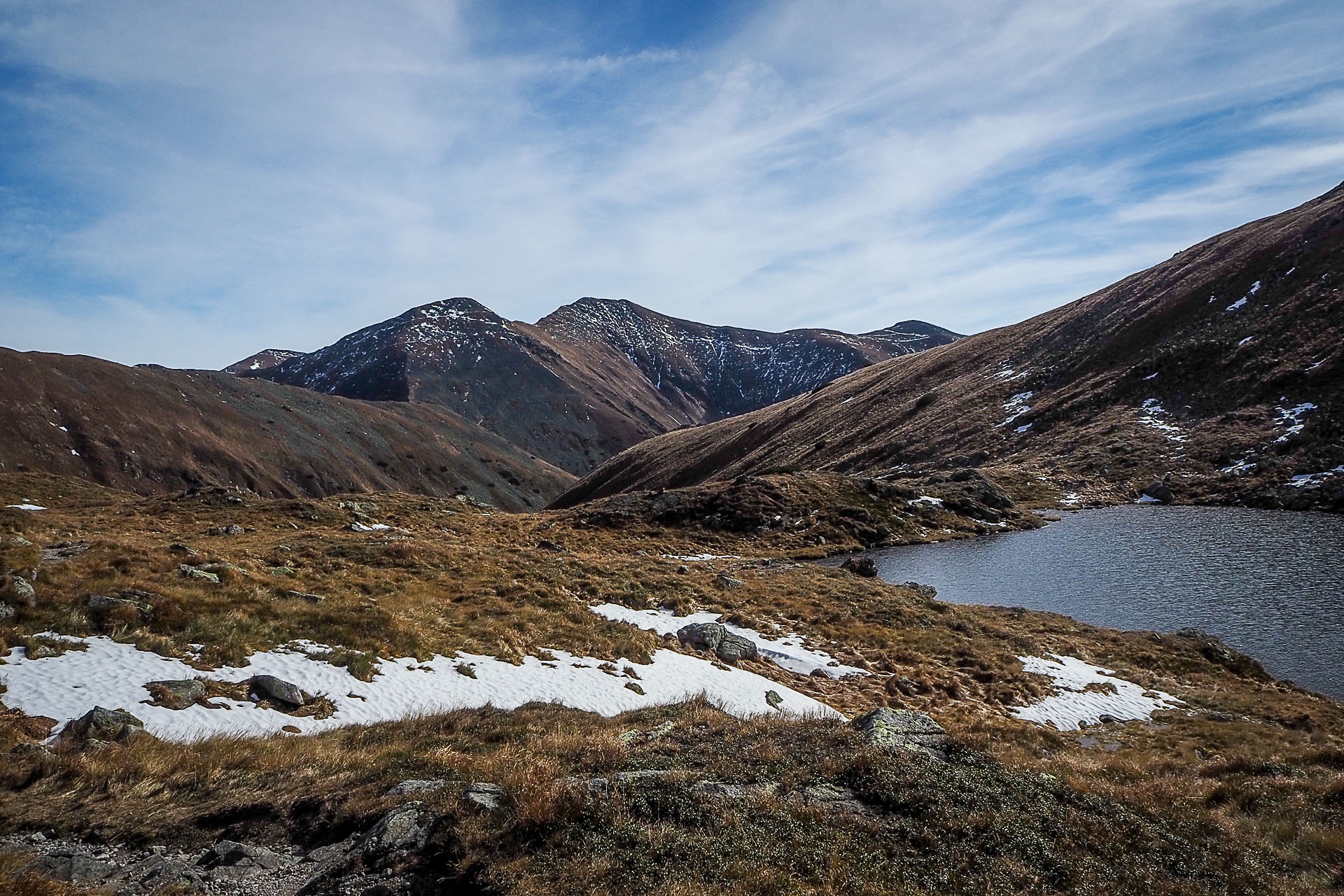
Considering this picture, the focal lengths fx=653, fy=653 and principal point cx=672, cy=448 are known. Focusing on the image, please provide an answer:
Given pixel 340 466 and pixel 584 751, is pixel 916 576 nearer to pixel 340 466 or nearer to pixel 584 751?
pixel 584 751

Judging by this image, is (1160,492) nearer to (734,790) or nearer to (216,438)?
(734,790)

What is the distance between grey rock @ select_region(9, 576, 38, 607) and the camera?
606 inches

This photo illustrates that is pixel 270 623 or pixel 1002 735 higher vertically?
pixel 270 623

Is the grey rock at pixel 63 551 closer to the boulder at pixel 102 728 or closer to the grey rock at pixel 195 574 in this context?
the grey rock at pixel 195 574

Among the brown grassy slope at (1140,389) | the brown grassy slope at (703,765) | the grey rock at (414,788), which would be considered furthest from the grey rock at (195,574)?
the brown grassy slope at (1140,389)

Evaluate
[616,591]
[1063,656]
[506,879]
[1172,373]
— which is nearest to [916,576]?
[1063,656]

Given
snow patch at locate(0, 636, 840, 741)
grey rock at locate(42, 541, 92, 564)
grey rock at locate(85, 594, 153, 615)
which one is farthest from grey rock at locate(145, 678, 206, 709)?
grey rock at locate(42, 541, 92, 564)

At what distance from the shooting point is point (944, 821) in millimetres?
8078

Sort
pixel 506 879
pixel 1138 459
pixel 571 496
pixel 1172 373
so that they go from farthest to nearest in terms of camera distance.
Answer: pixel 571 496, pixel 1172 373, pixel 1138 459, pixel 506 879

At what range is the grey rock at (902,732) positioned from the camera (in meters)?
10.8

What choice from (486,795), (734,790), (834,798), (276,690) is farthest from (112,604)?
(834,798)

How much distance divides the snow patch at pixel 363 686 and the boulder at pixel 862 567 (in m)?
22.5

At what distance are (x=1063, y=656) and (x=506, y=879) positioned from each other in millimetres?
27250

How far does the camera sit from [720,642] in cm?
2395
